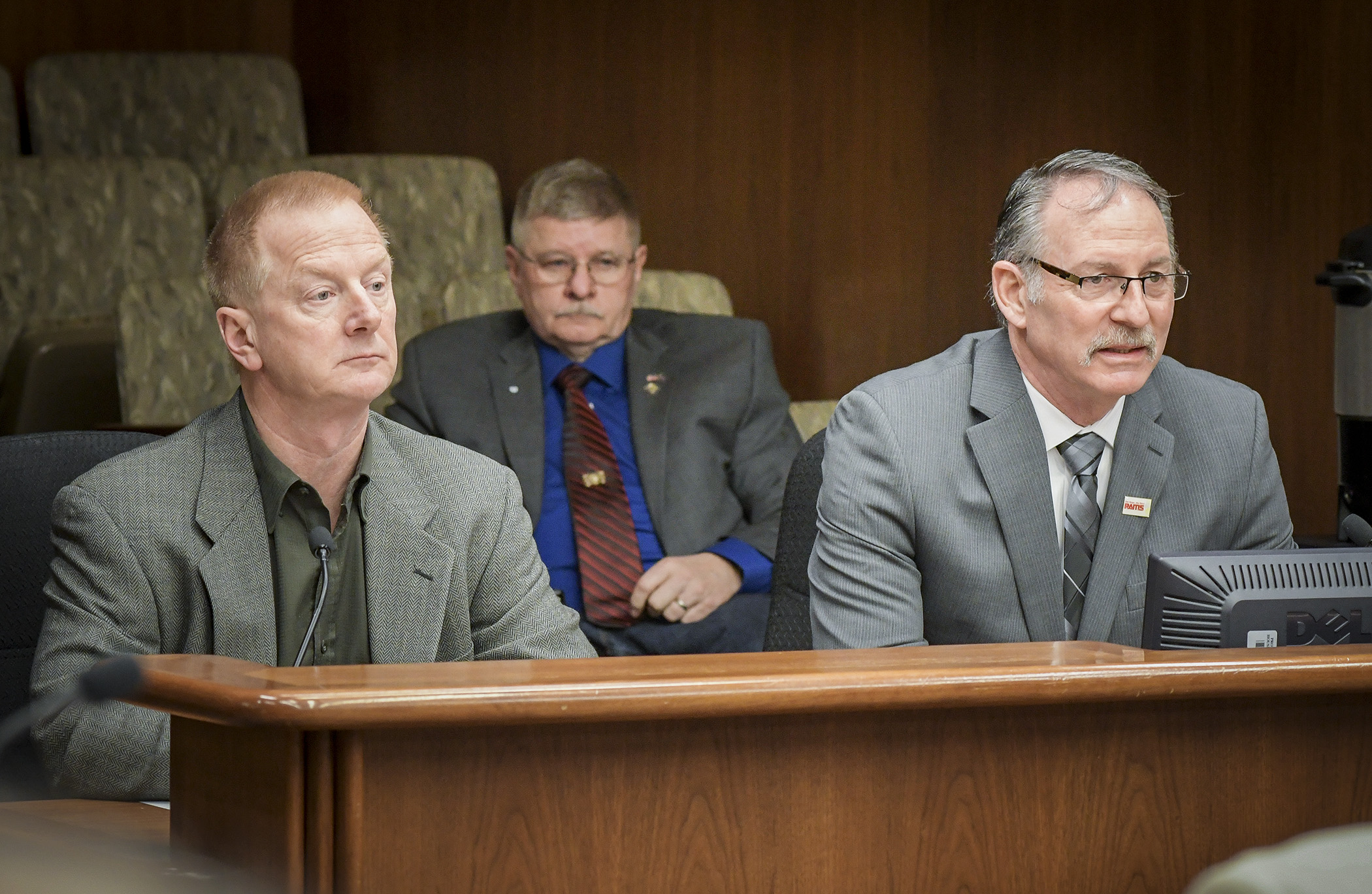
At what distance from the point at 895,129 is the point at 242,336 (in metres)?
2.46

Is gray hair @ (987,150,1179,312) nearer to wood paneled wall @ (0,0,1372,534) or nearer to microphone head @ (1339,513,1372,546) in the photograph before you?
microphone head @ (1339,513,1372,546)

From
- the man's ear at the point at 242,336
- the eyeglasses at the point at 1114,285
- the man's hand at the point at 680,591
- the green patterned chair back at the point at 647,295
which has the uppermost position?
the green patterned chair back at the point at 647,295

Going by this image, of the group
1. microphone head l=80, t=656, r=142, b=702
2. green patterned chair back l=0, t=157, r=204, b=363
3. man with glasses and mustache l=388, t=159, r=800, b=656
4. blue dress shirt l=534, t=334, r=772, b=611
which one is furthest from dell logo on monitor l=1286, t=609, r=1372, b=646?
green patterned chair back l=0, t=157, r=204, b=363

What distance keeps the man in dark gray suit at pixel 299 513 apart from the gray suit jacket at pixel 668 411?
106cm

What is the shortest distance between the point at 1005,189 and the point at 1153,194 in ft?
6.51

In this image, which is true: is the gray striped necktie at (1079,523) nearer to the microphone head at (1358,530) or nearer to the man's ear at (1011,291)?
the man's ear at (1011,291)

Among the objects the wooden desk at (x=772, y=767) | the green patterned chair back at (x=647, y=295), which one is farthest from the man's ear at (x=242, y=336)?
the green patterned chair back at (x=647, y=295)

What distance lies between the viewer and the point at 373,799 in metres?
1.07

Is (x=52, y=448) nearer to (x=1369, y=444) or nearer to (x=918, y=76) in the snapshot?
(x=1369, y=444)

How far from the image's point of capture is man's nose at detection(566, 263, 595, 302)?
2955mm

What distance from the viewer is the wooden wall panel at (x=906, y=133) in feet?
12.1

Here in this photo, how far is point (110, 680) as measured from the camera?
0.93 metres

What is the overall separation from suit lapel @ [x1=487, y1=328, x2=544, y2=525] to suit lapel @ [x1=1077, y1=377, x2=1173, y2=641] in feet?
4.05

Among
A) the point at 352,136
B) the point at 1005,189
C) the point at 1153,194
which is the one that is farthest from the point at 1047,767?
the point at 352,136
